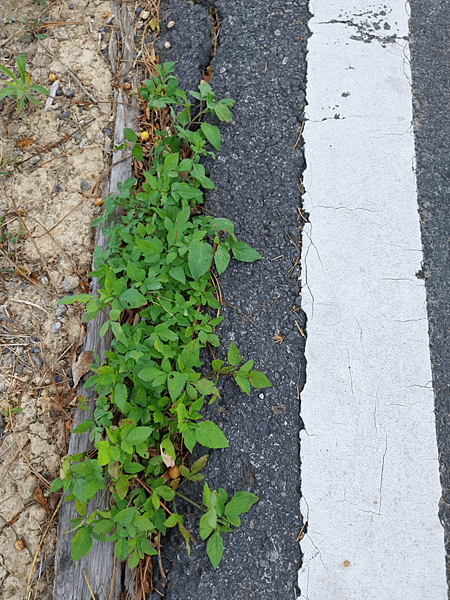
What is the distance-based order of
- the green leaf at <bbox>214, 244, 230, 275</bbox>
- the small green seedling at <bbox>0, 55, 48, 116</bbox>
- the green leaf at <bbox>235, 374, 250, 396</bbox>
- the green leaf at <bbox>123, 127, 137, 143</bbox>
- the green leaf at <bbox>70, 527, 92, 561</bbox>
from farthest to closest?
the small green seedling at <bbox>0, 55, 48, 116</bbox> → the green leaf at <bbox>123, 127, 137, 143</bbox> → the green leaf at <bbox>214, 244, 230, 275</bbox> → the green leaf at <bbox>235, 374, 250, 396</bbox> → the green leaf at <bbox>70, 527, 92, 561</bbox>

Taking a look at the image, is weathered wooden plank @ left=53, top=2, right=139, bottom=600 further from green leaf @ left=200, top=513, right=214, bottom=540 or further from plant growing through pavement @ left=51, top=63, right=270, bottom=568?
green leaf @ left=200, top=513, right=214, bottom=540

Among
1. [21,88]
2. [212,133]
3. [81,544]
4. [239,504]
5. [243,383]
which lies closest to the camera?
[81,544]

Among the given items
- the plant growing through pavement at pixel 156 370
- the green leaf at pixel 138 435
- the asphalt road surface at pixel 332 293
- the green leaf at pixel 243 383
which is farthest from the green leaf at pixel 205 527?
the green leaf at pixel 243 383

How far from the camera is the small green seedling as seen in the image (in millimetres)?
2324

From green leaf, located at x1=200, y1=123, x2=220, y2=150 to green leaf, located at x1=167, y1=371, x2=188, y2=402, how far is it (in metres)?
1.12

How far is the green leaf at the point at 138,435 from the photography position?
1.67m

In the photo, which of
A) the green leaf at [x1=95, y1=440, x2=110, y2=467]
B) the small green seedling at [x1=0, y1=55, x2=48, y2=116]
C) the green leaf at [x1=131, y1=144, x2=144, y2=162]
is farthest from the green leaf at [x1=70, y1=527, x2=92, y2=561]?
the small green seedling at [x1=0, y1=55, x2=48, y2=116]

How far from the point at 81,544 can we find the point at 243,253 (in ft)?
4.30

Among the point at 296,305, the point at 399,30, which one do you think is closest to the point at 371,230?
the point at 296,305

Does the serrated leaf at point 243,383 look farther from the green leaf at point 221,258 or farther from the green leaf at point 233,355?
the green leaf at point 221,258

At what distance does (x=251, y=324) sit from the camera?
2.04m

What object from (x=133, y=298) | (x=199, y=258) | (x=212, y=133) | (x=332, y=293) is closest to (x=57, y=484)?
(x=133, y=298)

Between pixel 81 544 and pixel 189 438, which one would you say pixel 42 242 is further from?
pixel 81 544

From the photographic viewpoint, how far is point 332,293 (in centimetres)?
208
